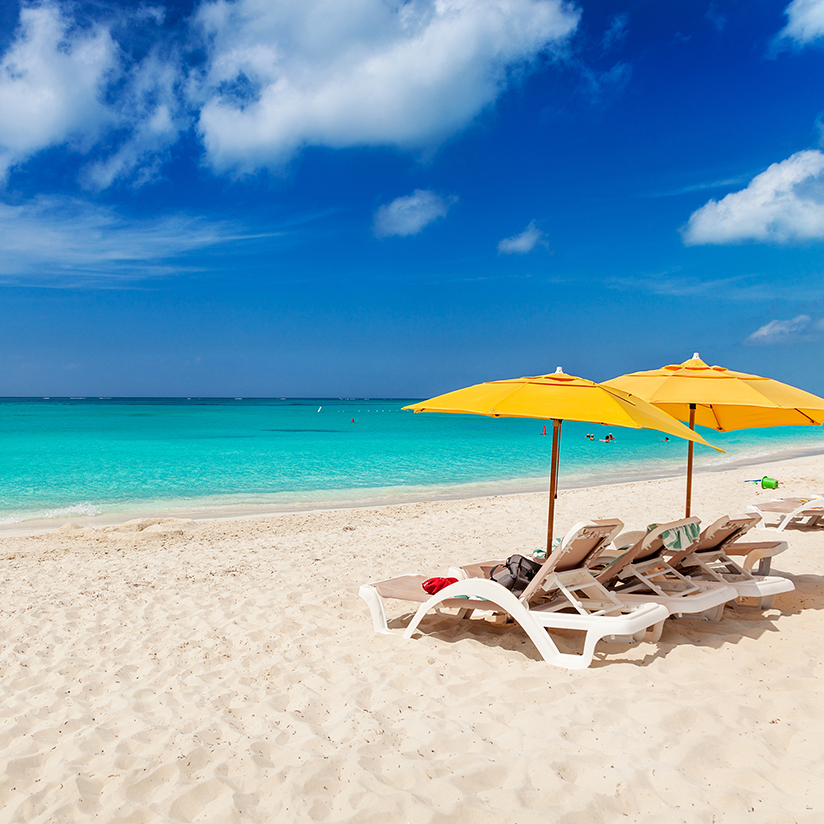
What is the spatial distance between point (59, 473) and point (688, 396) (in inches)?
740

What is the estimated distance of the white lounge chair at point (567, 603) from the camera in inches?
152

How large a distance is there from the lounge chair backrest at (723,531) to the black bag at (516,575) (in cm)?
142

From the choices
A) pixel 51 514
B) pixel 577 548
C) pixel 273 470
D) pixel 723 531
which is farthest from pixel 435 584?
pixel 273 470

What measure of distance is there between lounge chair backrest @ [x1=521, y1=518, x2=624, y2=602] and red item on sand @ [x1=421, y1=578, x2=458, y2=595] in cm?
87

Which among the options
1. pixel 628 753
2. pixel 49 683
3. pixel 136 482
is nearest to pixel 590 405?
pixel 628 753

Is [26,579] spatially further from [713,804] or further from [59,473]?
[59,473]

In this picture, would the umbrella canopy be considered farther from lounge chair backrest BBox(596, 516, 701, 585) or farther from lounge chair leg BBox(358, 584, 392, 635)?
lounge chair leg BBox(358, 584, 392, 635)

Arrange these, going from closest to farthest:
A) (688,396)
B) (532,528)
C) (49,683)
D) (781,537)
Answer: (49,683) < (688,396) < (781,537) < (532,528)

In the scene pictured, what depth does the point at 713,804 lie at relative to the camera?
2465 millimetres

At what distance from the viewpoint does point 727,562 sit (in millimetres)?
5125

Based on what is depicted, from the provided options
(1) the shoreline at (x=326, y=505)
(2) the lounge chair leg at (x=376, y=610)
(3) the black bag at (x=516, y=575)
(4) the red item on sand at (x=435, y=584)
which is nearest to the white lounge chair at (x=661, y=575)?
(3) the black bag at (x=516, y=575)

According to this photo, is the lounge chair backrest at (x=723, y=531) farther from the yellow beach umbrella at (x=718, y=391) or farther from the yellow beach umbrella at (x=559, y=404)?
the yellow beach umbrella at (x=559, y=404)

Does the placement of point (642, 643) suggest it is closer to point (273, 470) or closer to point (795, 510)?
point (795, 510)

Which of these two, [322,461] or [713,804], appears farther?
[322,461]
